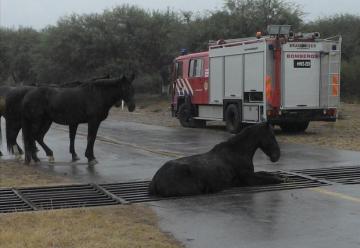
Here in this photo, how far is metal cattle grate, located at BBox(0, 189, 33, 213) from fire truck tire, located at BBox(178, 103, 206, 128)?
14.9m

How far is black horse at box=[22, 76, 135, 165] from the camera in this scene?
1248 centimetres

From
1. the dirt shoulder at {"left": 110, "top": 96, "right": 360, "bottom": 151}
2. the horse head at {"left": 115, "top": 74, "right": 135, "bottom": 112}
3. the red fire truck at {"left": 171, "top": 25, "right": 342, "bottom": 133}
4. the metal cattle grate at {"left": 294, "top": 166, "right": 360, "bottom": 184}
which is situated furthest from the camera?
the red fire truck at {"left": 171, "top": 25, "right": 342, "bottom": 133}

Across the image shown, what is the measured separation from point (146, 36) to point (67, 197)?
39451 millimetres

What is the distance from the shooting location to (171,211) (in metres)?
7.75

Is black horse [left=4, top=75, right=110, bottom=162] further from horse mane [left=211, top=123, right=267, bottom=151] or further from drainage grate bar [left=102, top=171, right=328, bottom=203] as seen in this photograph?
horse mane [left=211, top=123, right=267, bottom=151]

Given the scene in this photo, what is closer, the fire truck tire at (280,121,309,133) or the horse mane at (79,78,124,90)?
the horse mane at (79,78,124,90)

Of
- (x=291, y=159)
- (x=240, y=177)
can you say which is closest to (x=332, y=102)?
(x=291, y=159)

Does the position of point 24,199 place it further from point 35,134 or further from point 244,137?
point 35,134

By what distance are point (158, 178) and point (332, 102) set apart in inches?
477

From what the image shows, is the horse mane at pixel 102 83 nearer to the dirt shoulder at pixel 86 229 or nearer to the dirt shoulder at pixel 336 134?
the dirt shoulder at pixel 86 229

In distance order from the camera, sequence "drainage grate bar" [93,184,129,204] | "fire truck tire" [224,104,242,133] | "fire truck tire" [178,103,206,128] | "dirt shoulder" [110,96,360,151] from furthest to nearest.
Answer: "fire truck tire" [178,103,206,128] < "fire truck tire" [224,104,242,133] < "dirt shoulder" [110,96,360,151] < "drainage grate bar" [93,184,129,204]

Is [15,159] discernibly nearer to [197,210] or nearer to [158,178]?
[158,178]

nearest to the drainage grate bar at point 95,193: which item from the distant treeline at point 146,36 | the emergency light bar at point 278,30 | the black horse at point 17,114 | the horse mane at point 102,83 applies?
the horse mane at point 102,83

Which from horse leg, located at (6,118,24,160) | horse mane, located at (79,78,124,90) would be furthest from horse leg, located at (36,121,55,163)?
horse mane, located at (79,78,124,90)
